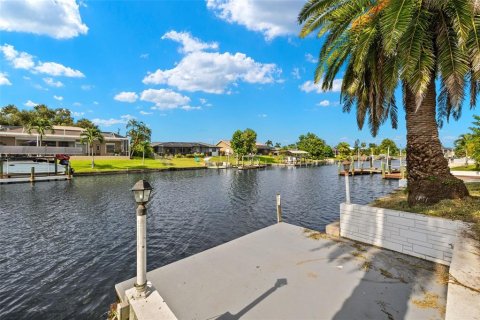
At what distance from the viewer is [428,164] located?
8844 millimetres

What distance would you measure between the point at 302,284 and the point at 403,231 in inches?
158

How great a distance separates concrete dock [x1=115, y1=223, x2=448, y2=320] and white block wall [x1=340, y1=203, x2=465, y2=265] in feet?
1.10

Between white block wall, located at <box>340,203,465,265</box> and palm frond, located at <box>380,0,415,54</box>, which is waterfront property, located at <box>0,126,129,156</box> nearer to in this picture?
white block wall, located at <box>340,203,465,265</box>

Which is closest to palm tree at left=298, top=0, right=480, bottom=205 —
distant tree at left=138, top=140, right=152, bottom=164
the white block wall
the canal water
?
the white block wall

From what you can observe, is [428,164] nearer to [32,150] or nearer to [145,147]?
[32,150]

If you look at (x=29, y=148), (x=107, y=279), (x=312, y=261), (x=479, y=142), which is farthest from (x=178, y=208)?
(x=29, y=148)

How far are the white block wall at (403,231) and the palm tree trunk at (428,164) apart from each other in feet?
5.49

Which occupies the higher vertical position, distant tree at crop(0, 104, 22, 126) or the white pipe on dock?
distant tree at crop(0, 104, 22, 126)

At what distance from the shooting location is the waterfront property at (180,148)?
8094 cm

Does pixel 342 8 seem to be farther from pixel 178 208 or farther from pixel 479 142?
pixel 479 142

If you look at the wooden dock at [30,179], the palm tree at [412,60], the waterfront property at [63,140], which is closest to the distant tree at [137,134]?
the waterfront property at [63,140]

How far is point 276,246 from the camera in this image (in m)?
8.61

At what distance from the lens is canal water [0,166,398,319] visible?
24.9ft

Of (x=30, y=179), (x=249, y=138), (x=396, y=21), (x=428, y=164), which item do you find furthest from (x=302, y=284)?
(x=249, y=138)
